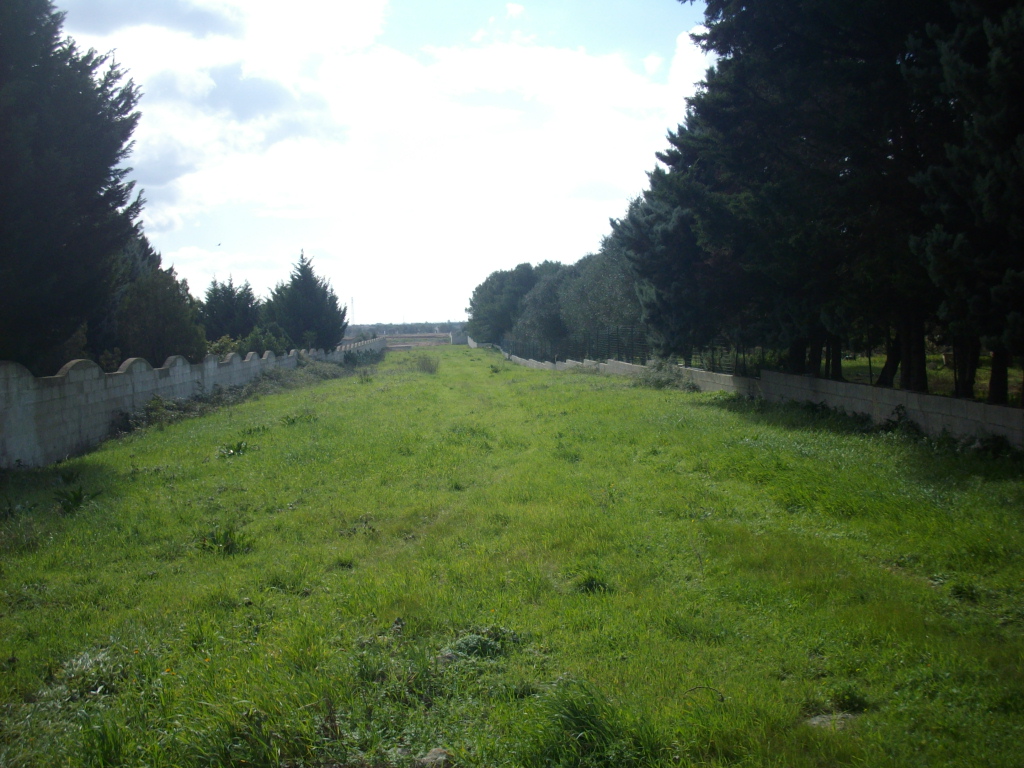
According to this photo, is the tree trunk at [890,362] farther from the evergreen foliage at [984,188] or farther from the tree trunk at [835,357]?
the evergreen foliage at [984,188]

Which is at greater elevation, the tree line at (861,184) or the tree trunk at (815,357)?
the tree line at (861,184)

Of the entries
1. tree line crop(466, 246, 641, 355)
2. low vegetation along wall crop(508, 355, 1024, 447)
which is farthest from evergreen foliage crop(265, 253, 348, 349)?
low vegetation along wall crop(508, 355, 1024, 447)

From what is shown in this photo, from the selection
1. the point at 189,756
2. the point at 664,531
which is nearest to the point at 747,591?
the point at 664,531

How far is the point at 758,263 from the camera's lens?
14.1 meters

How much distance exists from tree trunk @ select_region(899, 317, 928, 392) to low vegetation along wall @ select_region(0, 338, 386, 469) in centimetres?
1429

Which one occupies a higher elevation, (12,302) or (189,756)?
(12,302)

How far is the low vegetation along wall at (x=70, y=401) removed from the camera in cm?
1020

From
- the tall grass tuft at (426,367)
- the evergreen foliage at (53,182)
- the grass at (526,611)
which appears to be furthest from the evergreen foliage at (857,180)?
the tall grass tuft at (426,367)

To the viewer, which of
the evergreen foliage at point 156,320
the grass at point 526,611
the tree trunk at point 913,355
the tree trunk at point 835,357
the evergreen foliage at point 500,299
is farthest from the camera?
the evergreen foliage at point 500,299

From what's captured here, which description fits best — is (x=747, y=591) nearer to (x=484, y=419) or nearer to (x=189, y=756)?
(x=189, y=756)

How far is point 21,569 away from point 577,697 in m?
5.42

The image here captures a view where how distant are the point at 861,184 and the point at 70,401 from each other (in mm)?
14061

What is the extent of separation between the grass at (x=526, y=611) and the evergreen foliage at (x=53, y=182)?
3466 millimetres

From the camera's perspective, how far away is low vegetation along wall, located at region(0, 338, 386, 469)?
33.4 feet
